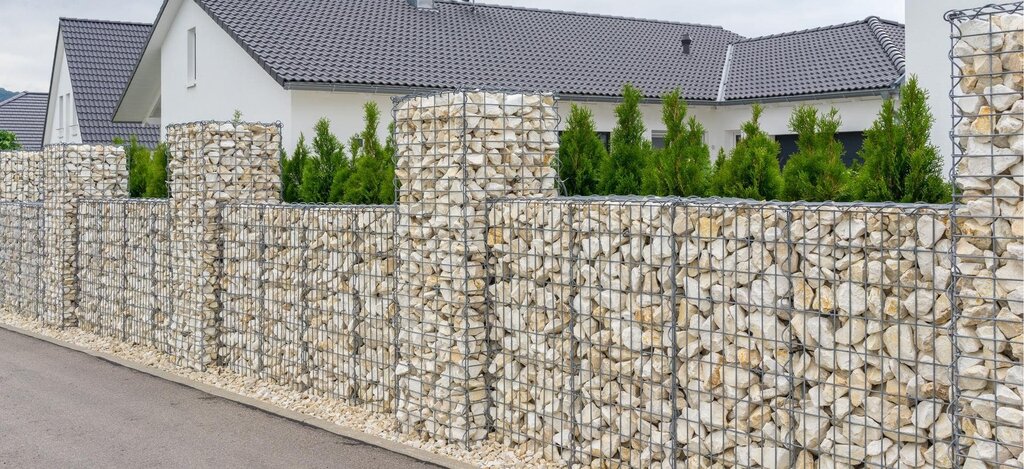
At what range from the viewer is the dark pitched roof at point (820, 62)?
1948 centimetres

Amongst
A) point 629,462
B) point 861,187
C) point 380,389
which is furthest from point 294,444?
point 861,187

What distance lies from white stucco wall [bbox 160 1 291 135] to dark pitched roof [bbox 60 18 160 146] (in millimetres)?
4476

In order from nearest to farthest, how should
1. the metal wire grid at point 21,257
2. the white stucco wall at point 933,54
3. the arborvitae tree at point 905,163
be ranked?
the arborvitae tree at point 905,163 < the white stucco wall at point 933,54 < the metal wire grid at point 21,257

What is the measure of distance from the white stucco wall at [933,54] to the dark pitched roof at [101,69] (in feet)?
69.6

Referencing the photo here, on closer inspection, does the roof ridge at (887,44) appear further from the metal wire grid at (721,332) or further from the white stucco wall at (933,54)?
the metal wire grid at (721,332)

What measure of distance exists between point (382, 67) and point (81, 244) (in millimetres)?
7130

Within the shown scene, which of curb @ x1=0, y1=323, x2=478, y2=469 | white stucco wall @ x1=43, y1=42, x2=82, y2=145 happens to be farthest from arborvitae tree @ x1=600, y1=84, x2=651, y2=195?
white stucco wall @ x1=43, y1=42, x2=82, y2=145

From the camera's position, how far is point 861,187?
7133 mm

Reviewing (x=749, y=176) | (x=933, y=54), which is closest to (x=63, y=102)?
(x=933, y=54)

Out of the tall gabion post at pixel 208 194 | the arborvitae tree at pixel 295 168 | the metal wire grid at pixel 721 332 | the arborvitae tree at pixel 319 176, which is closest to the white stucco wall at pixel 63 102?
the arborvitae tree at pixel 295 168

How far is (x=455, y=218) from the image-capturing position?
6820 mm

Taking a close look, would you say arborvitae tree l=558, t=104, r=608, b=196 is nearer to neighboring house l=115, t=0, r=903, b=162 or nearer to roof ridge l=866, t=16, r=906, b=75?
neighboring house l=115, t=0, r=903, b=162

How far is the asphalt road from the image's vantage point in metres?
6.95

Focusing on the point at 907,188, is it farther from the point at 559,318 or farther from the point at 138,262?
the point at 138,262
